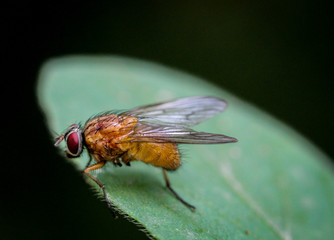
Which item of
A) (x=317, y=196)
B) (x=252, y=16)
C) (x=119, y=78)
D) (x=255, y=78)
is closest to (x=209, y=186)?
(x=317, y=196)

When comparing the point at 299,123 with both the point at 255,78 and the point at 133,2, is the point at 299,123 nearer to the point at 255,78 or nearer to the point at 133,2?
the point at 255,78

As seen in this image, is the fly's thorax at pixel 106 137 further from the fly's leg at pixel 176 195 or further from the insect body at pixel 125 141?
the fly's leg at pixel 176 195

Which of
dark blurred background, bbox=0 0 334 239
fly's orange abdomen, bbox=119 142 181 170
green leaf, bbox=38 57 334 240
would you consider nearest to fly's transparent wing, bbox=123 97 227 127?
green leaf, bbox=38 57 334 240

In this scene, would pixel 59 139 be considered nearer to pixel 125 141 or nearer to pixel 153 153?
pixel 125 141

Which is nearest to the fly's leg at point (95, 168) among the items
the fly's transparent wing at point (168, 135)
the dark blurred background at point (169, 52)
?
the fly's transparent wing at point (168, 135)

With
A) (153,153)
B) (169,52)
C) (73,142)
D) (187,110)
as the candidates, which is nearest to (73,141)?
(73,142)

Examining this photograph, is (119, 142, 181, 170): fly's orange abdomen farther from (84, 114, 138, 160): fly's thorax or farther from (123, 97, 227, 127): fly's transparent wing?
(123, 97, 227, 127): fly's transparent wing

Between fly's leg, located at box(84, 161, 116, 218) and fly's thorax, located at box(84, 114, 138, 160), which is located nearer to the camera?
fly's leg, located at box(84, 161, 116, 218)
